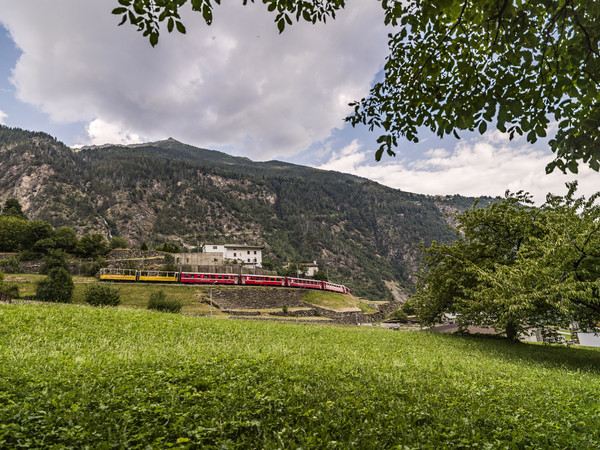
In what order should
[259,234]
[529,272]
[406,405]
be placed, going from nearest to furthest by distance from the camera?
1. [406,405]
2. [529,272]
3. [259,234]

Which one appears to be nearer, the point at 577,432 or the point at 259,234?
the point at 577,432

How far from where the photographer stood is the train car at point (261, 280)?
55.0 m

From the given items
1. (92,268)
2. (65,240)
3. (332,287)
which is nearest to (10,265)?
(65,240)

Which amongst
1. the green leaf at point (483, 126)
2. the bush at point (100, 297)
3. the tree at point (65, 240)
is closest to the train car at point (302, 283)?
the bush at point (100, 297)

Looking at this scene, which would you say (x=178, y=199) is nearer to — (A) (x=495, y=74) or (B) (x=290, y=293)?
(B) (x=290, y=293)

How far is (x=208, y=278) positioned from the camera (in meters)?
52.1

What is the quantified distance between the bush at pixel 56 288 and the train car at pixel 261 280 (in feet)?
86.4

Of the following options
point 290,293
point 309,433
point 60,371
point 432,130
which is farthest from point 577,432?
point 290,293

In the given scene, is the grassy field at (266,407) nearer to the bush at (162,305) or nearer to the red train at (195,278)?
the bush at (162,305)

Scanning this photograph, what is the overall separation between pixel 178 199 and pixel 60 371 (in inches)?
7794

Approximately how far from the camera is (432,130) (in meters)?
5.95

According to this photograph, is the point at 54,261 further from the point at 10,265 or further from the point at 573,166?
the point at 573,166

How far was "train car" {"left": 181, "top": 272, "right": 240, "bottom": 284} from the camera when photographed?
50.8m

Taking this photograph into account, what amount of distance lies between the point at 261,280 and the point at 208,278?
31.8 ft
